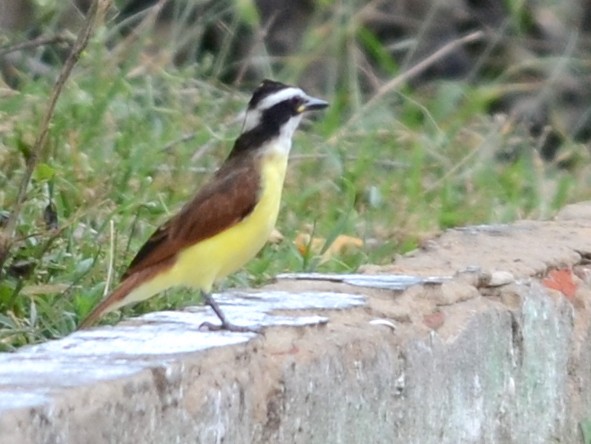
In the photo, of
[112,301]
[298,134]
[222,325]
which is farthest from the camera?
[298,134]

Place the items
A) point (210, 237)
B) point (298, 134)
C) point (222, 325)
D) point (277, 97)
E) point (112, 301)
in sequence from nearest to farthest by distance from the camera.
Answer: point (222, 325)
point (112, 301)
point (210, 237)
point (277, 97)
point (298, 134)

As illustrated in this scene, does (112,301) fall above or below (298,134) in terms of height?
below

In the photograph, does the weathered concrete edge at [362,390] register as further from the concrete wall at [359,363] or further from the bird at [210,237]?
the bird at [210,237]

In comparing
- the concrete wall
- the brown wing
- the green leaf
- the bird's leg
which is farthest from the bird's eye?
the bird's leg

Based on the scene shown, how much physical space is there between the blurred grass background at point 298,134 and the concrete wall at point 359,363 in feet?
1.76

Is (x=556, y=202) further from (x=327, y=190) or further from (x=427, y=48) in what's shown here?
(x=427, y=48)

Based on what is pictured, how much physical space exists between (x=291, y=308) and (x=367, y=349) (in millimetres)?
287

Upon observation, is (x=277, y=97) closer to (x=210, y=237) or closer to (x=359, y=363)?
(x=210, y=237)

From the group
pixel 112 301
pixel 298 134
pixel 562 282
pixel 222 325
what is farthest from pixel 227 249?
pixel 298 134

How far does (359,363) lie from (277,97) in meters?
1.14

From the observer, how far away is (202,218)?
179 inches

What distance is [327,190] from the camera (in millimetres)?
6828

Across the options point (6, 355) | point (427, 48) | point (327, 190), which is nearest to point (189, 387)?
point (6, 355)

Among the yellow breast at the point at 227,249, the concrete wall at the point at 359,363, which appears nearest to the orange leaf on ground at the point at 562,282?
the concrete wall at the point at 359,363
